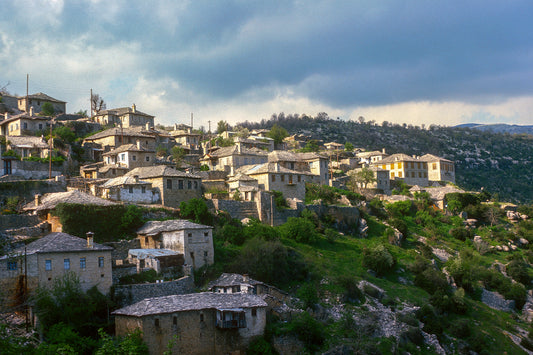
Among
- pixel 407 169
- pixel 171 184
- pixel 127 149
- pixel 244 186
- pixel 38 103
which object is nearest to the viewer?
pixel 171 184

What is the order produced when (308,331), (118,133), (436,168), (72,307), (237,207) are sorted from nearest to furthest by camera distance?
(72,307) → (308,331) → (237,207) → (118,133) → (436,168)

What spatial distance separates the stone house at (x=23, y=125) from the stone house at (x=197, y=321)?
41819mm

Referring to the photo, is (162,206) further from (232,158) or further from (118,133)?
(118,133)

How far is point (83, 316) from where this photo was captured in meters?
31.3

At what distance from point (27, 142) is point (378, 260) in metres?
38.0

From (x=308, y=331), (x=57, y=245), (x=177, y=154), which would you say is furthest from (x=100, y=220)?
(x=177, y=154)

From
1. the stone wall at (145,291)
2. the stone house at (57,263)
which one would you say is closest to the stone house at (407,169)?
the stone wall at (145,291)

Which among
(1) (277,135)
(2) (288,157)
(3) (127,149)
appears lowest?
(2) (288,157)

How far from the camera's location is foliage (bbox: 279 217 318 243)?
169 ft

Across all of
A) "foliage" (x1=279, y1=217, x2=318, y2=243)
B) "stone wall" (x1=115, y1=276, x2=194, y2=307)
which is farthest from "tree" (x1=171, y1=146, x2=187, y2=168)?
"stone wall" (x1=115, y1=276, x2=194, y2=307)

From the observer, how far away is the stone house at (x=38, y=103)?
3164 inches

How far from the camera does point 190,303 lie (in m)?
32.6

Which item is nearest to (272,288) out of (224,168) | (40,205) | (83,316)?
(83,316)

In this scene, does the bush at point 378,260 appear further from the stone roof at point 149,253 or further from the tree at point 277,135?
the tree at point 277,135
